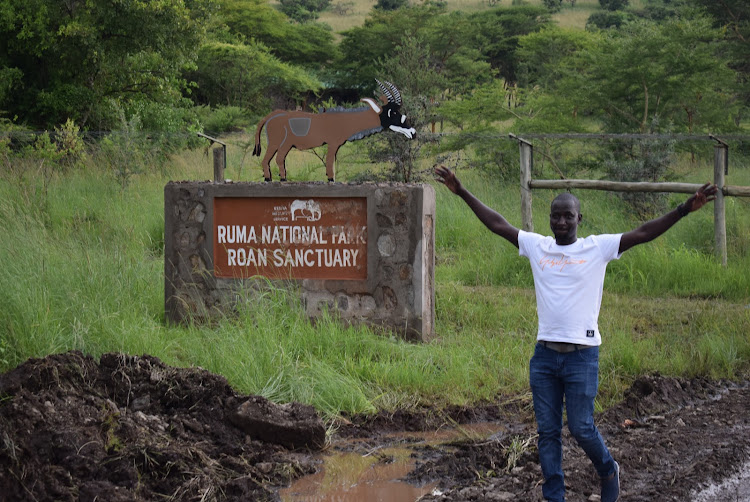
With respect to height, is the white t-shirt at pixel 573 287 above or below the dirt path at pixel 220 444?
above

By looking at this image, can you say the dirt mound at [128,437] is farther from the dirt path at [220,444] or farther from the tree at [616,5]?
the tree at [616,5]

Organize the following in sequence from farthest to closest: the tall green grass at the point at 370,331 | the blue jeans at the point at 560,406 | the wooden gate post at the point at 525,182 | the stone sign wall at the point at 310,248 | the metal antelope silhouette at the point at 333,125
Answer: the wooden gate post at the point at 525,182, the metal antelope silhouette at the point at 333,125, the stone sign wall at the point at 310,248, the tall green grass at the point at 370,331, the blue jeans at the point at 560,406

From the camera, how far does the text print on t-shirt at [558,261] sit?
13.2 feet

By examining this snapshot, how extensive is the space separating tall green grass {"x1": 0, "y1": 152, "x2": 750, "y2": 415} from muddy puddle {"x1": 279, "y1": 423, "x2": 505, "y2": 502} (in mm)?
400

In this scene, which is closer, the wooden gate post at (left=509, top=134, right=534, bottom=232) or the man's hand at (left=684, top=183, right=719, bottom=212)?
the man's hand at (left=684, top=183, right=719, bottom=212)

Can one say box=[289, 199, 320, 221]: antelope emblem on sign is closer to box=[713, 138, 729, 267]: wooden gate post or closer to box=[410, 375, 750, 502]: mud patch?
box=[410, 375, 750, 502]: mud patch

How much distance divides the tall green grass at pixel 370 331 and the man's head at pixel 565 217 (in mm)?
2068

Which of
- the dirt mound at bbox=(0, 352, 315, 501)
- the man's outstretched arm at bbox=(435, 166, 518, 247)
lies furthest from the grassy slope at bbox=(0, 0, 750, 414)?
the man's outstretched arm at bbox=(435, 166, 518, 247)

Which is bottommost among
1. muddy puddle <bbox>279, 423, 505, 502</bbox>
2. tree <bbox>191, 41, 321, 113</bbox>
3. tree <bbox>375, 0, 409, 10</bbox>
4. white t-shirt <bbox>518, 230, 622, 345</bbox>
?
muddy puddle <bbox>279, 423, 505, 502</bbox>

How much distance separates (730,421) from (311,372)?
2721 mm

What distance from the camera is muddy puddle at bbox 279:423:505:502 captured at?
4.50 meters

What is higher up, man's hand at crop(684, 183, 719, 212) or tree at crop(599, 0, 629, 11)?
tree at crop(599, 0, 629, 11)

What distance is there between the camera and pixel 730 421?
5.41 meters

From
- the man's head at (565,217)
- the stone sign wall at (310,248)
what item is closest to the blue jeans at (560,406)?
the man's head at (565,217)
